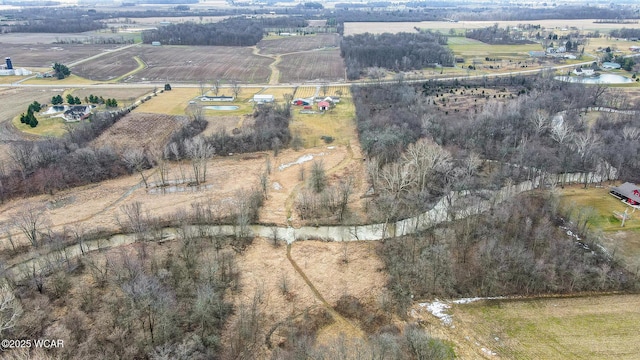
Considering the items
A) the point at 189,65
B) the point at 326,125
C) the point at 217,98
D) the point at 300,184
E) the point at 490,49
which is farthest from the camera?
the point at 490,49

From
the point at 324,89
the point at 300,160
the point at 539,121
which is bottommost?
the point at 300,160

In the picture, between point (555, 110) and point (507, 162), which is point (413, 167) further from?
point (555, 110)

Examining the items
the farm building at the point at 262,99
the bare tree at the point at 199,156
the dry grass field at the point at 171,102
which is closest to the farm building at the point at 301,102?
the farm building at the point at 262,99

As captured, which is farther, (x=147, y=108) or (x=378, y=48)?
(x=378, y=48)

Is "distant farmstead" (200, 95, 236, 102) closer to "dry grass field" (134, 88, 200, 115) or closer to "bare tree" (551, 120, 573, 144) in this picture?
"dry grass field" (134, 88, 200, 115)

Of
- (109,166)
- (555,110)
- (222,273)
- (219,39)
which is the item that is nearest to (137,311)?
(222,273)

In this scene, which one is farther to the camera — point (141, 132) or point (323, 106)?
point (323, 106)

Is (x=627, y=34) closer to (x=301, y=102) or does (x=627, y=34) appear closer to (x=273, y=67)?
(x=273, y=67)

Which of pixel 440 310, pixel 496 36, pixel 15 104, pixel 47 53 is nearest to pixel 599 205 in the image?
pixel 440 310
